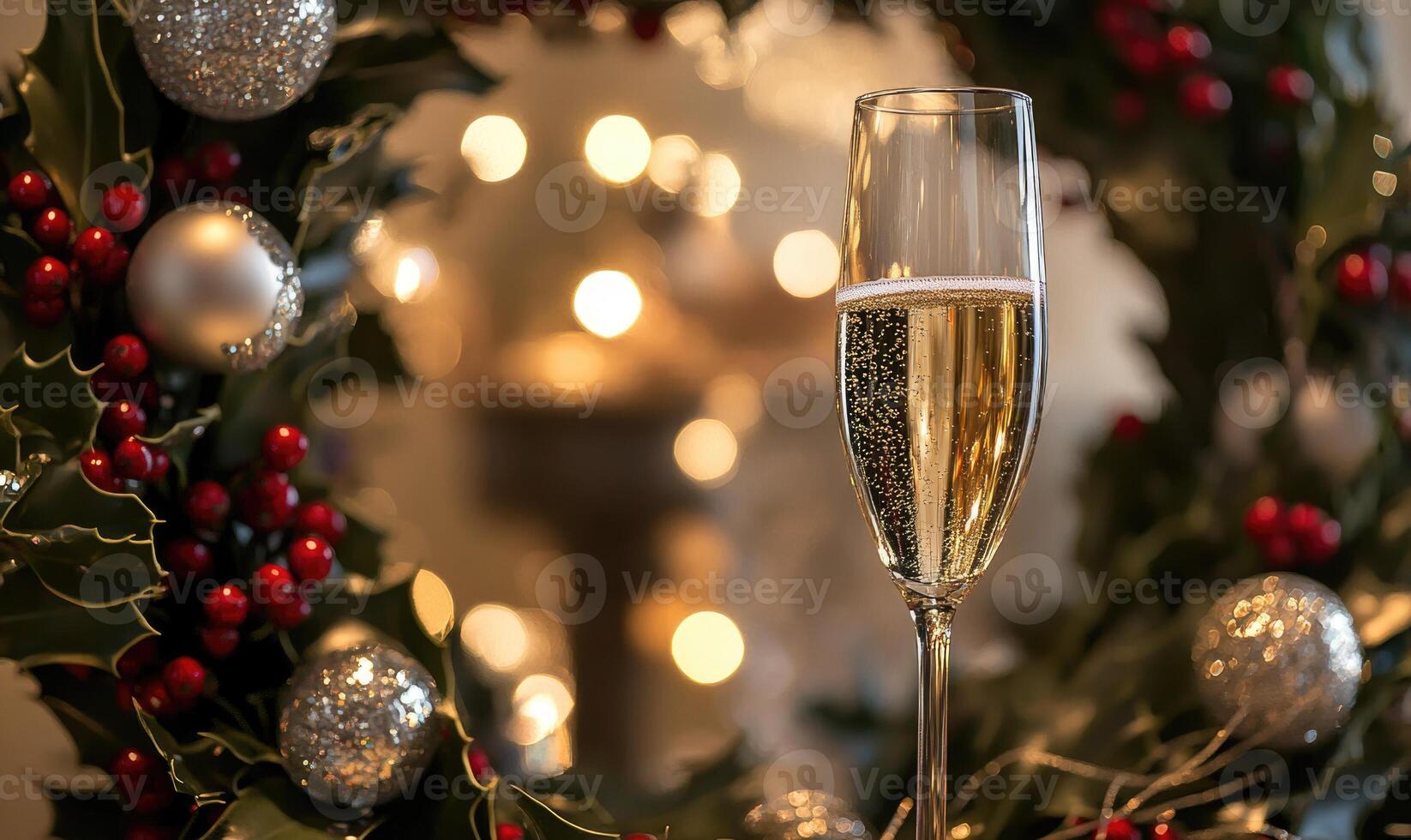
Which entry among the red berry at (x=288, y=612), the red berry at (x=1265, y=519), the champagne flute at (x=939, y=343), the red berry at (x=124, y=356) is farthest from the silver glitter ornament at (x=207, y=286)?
the red berry at (x=1265, y=519)

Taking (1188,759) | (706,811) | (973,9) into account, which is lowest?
(706,811)

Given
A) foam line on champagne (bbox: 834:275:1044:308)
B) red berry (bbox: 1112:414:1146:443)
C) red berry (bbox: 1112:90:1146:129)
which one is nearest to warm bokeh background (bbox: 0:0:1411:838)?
red berry (bbox: 1112:414:1146:443)

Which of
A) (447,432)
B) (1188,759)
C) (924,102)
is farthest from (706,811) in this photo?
(447,432)

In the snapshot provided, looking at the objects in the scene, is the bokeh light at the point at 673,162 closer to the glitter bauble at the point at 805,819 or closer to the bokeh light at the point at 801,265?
the bokeh light at the point at 801,265

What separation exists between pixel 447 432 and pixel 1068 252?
0.61 m

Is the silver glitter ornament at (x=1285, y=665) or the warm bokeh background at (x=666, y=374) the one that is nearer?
the silver glitter ornament at (x=1285, y=665)

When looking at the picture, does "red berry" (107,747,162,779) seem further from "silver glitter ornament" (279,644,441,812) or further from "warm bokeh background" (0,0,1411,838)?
"warm bokeh background" (0,0,1411,838)

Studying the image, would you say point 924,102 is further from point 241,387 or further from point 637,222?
point 637,222

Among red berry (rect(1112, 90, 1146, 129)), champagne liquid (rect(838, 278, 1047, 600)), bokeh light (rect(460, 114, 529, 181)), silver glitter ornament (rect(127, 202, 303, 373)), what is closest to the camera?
champagne liquid (rect(838, 278, 1047, 600))

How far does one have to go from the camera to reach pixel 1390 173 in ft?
2.53

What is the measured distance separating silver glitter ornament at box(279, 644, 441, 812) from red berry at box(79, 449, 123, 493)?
0.39 ft

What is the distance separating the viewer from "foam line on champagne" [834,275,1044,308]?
0.49 m

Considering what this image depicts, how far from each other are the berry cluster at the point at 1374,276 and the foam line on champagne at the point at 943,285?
36 centimetres

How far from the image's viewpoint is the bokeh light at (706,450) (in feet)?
3.87
